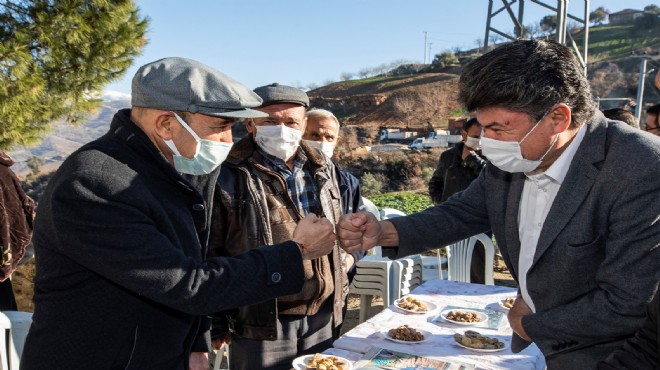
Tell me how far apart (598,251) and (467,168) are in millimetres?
4054

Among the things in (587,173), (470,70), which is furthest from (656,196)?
(470,70)

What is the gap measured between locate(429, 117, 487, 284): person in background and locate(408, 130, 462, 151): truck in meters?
21.2

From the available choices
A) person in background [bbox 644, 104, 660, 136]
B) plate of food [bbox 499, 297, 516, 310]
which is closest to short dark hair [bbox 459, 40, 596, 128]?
plate of food [bbox 499, 297, 516, 310]

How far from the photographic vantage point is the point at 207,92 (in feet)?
6.40

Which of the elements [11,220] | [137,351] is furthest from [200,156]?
[11,220]

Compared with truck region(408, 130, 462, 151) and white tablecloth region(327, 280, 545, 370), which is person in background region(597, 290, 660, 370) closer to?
white tablecloth region(327, 280, 545, 370)

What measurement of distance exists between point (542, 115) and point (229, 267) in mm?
1189

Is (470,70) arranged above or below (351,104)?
below

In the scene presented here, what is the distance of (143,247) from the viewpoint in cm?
173

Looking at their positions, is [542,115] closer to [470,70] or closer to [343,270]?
[470,70]

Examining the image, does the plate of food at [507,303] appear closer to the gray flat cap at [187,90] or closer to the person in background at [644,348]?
the person in background at [644,348]

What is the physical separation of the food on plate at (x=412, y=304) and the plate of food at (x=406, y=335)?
0.39 m

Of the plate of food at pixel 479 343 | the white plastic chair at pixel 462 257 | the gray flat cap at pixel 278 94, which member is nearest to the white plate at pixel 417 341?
the plate of food at pixel 479 343

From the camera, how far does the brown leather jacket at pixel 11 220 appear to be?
13.2 feet
